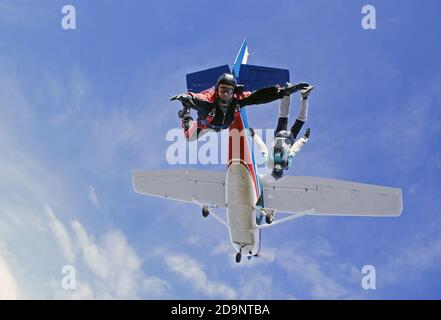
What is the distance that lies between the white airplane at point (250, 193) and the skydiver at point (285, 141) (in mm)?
1751

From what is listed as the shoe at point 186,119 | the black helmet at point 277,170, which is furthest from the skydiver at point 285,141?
the shoe at point 186,119

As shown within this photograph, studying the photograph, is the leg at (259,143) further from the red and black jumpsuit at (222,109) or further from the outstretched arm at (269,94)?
the outstretched arm at (269,94)

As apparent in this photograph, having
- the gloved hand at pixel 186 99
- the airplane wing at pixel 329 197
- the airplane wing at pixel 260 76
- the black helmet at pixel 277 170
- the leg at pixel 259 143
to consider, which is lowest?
the gloved hand at pixel 186 99

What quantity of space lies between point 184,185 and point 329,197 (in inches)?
260

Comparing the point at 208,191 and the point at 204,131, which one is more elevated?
the point at 208,191

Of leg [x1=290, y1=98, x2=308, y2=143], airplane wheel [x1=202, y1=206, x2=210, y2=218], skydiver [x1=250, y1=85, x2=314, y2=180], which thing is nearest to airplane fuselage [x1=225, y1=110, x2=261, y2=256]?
airplane wheel [x1=202, y1=206, x2=210, y2=218]

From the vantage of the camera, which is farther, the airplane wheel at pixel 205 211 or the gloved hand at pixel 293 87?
the airplane wheel at pixel 205 211

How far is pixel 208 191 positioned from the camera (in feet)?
89.6

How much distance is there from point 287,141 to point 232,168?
8.91 feet

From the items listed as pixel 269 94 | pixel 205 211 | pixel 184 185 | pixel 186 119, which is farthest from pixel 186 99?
pixel 184 185

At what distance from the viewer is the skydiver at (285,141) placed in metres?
19.9

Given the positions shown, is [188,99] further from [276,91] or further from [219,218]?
[219,218]

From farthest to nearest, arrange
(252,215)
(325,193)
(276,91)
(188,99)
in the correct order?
(325,193)
(252,215)
(276,91)
(188,99)

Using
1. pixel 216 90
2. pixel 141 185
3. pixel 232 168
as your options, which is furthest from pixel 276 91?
pixel 141 185
